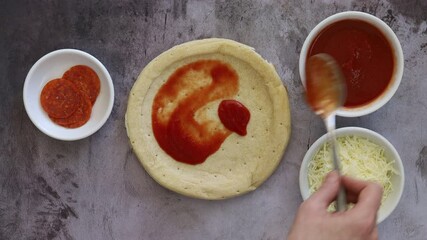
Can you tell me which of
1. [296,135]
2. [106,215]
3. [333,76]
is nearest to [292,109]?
[296,135]

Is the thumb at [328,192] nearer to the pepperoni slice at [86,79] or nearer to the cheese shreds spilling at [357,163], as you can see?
the cheese shreds spilling at [357,163]

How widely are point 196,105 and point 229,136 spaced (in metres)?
0.18

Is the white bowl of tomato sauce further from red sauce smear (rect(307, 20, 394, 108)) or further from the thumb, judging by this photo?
the thumb

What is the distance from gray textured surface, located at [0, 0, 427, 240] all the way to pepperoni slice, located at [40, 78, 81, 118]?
0.48ft

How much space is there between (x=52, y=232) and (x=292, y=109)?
1091 mm

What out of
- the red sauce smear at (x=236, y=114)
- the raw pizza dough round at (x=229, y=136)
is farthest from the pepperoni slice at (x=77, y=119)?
the red sauce smear at (x=236, y=114)

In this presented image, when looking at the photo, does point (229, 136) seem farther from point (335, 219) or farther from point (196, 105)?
point (335, 219)

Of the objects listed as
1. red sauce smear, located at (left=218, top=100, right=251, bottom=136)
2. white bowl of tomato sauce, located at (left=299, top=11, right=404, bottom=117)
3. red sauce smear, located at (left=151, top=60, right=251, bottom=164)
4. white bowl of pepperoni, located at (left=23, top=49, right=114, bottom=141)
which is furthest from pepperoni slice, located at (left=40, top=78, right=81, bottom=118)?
white bowl of tomato sauce, located at (left=299, top=11, right=404, bottom=117)

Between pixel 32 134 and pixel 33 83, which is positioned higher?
pixel 33 83

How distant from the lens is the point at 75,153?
A: 8.32 ft

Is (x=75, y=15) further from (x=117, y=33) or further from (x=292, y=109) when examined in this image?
(x=292, y=109)

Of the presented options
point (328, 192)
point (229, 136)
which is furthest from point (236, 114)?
point (328, 192)

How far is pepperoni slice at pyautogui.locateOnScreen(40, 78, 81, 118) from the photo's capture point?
8.04 ft

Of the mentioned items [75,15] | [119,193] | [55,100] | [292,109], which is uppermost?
[75,15]
